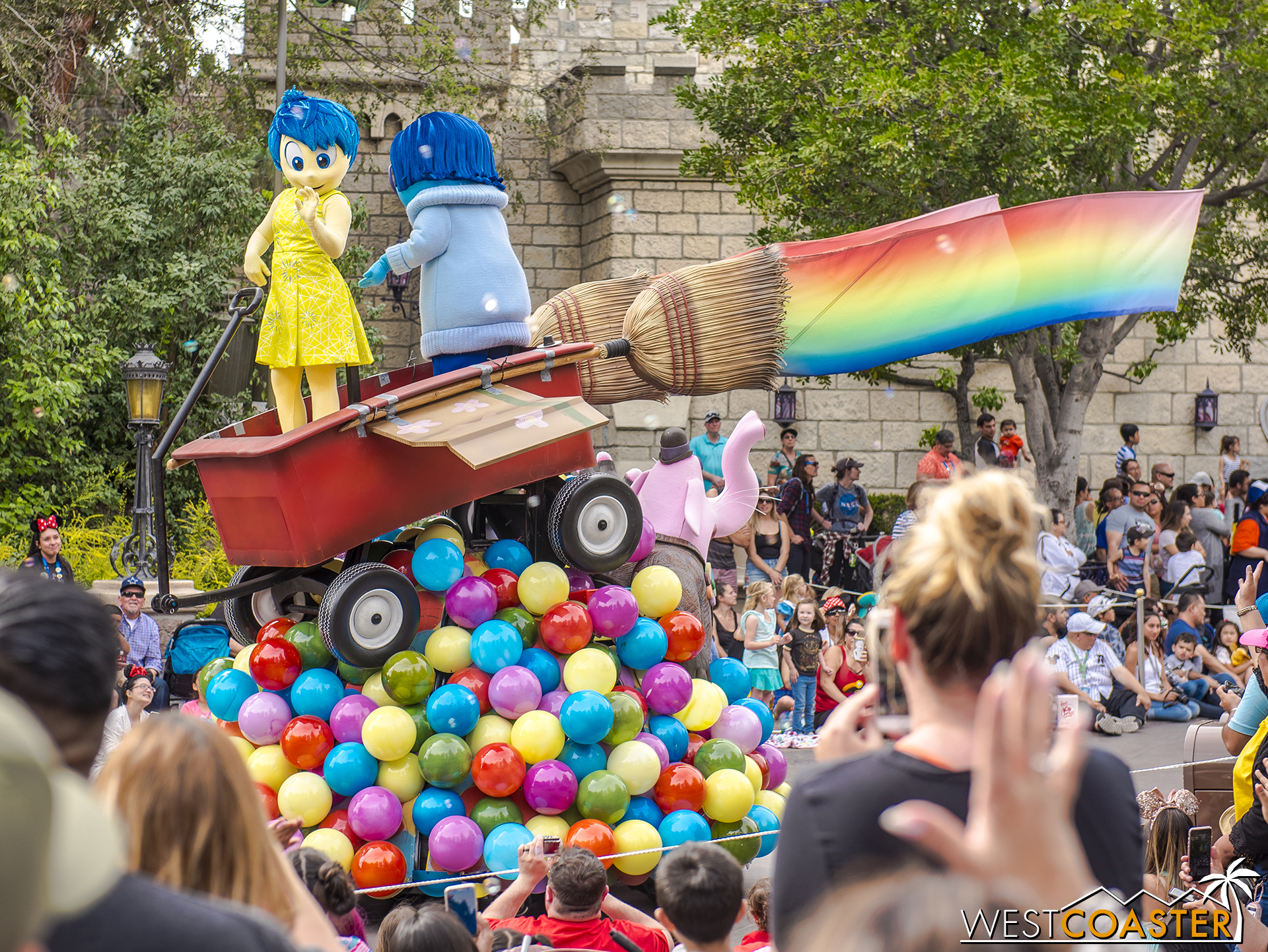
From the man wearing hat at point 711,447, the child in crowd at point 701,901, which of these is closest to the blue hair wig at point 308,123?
the child in crowd at point 701,901

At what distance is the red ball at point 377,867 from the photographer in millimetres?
4453

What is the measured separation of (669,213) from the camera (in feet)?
51.3

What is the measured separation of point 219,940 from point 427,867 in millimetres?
3653

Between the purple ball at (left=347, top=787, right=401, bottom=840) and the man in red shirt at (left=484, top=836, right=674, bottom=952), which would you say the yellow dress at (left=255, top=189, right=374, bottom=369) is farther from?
the man in red shirt at (left=484, top=836, right=674, bottom=952)

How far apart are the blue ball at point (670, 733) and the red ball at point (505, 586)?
713 mm

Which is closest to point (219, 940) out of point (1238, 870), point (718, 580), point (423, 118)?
point (1238, 870)

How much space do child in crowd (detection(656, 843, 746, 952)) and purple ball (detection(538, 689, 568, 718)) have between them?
223cm

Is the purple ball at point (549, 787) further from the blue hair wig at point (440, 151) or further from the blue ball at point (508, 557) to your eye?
the blue hair wig at point (440, 151)

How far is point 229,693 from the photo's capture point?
16.1ft

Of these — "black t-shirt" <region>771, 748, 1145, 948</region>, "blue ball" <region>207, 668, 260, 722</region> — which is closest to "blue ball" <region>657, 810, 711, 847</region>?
"blue ball" <region>207, 668, 260, 722</region>

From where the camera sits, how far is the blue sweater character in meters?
4.95

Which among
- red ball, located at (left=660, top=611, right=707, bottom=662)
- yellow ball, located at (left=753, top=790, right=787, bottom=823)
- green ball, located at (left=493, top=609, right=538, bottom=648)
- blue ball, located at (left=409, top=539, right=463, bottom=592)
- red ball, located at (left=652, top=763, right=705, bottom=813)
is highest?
blue ball, located at (left=409, top=539, right=463, bottom=592)

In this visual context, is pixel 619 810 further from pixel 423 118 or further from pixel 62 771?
pixel 62 771

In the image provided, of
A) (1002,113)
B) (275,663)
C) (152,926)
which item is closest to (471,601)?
(275,663)
